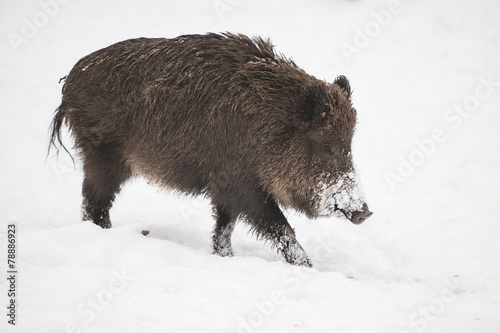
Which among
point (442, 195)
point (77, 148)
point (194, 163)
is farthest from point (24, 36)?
point (442, 195)

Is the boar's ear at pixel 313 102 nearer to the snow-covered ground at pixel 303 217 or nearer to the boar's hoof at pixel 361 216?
the boar's hoof at pixel 361 216

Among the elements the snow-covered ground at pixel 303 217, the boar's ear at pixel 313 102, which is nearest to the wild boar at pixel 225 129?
the boar's ear at pixel 313 102

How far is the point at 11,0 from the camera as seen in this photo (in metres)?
14.1

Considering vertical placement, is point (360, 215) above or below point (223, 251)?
above

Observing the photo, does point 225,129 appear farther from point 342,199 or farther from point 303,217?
point 303,217

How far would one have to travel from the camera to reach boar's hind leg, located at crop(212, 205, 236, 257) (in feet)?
17.4

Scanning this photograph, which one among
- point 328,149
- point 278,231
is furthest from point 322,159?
point 278,231

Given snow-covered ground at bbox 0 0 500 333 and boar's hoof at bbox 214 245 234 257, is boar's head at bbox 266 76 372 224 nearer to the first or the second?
snow-covered ground at bbox 0 0 500 333

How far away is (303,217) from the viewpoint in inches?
271

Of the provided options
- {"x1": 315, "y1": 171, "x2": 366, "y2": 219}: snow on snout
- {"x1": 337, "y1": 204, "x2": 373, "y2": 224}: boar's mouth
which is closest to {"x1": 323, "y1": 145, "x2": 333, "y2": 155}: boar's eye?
{"x1": 315, "y1": 171, "x2": 366, "y2": 219}: snow on snout

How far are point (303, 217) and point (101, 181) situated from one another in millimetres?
2802

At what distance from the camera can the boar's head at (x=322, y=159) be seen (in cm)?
460

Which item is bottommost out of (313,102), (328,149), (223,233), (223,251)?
(223,251)

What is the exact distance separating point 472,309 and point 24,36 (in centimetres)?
1243
